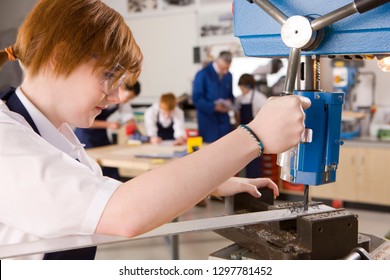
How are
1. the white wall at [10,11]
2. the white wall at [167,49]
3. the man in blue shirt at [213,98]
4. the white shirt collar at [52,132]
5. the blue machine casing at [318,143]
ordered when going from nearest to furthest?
the blue machine casing at [318,143], the white shirt collar at [52,132], the white wall at [10,11], the man in blue shirt at [213,98], the white wall at [167,49]

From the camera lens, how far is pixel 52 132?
3.35 ft

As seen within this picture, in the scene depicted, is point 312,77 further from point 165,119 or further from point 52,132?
point 165,119

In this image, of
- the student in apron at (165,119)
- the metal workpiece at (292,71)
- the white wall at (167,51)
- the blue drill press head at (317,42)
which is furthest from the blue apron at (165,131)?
the metal workpiece at (292,71)

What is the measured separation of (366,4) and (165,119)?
359 cm

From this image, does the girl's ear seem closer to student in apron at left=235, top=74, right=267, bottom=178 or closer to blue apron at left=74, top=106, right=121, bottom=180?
blue apron at left=74, top=106, right=121, bottom=180

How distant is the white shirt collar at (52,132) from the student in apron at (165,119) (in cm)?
306

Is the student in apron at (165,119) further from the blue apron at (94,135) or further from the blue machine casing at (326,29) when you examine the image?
the blue machine casing at (326,29)

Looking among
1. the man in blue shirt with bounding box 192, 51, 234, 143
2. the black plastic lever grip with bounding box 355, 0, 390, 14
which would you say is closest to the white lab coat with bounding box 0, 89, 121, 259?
the black plastic lever grip with bounding box 355, 0, 390, 14

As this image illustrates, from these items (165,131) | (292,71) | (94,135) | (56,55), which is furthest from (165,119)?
(292,71)

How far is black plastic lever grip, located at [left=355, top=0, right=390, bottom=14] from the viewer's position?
75 cm

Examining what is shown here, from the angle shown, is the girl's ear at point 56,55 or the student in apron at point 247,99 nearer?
the girl's ear at point 56,55

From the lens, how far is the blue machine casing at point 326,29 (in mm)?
812

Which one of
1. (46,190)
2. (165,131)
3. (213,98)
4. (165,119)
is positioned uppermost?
(46,190)
